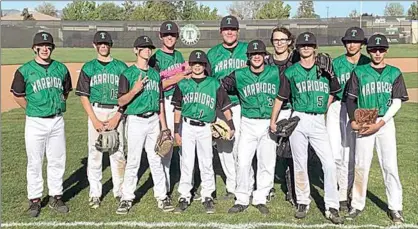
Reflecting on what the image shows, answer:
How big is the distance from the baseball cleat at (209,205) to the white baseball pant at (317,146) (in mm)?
974

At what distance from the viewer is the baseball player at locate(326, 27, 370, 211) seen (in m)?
4.90

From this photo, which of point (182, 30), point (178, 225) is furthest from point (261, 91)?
point (182, 30)

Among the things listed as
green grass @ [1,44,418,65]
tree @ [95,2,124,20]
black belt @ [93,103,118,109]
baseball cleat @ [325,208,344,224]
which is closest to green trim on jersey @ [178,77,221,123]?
black belt @ [93,103,118,109]

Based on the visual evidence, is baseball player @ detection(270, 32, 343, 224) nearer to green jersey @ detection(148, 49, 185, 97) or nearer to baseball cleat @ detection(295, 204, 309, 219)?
baseball cleat @ detection(295, 204, 309, 219)

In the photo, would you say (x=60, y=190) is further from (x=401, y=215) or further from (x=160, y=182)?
(x=401, y=215)

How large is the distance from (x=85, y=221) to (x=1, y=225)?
0.75 metres

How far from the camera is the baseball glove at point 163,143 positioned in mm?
4902

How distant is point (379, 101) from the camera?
4.51 metres

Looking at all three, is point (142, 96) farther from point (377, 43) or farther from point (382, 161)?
point (382, 161)

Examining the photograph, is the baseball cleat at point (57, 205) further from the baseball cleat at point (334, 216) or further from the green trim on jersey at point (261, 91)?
the baseball cleat at point (334, 216)

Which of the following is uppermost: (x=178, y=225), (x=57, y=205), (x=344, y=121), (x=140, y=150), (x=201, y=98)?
(x=201, y=98)

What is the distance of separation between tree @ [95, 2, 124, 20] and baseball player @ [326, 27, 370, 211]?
178 feet

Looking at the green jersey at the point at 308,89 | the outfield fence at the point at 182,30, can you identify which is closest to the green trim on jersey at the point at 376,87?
the green jersey at the point at 308,89

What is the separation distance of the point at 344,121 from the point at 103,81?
2.46 m
